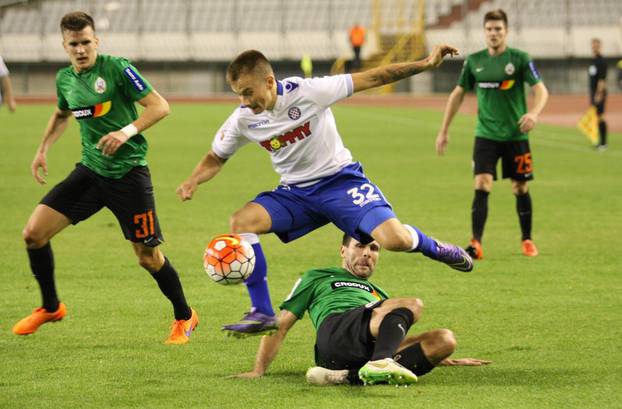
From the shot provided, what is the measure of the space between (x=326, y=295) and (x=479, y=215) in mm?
5268

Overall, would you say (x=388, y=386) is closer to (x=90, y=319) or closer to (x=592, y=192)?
(x=90, y=319)

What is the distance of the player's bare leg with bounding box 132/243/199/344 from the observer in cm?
830

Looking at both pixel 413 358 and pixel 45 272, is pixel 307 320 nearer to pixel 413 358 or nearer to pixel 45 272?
pixel 45 272

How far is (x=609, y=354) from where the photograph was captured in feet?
25.1

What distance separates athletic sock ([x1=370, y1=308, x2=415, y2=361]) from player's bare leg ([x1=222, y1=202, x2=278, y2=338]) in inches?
26.3

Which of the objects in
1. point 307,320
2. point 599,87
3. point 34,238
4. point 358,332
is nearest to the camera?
point 358,332

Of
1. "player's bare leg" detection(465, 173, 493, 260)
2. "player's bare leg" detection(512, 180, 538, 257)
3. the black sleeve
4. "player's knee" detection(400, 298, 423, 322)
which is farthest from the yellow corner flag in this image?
"player's knee" detection(400, 298, 423, 322)

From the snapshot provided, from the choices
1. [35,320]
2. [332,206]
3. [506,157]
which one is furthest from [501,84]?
[35,320]

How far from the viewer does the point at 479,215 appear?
40.1ft

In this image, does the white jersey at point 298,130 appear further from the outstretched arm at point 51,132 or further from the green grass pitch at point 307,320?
the outstretched arm at point 51,132

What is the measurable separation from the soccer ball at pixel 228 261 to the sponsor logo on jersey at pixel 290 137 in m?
0.79

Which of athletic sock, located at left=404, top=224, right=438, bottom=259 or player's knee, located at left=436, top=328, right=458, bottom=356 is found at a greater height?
athletic sock, located at left=404, top=224, right=438, bottom=259

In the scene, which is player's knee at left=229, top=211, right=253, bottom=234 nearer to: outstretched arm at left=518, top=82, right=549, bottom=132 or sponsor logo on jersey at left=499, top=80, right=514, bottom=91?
outstretched arm at left=518, top=82, right=549, bottom=132

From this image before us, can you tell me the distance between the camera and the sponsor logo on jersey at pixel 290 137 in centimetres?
752
